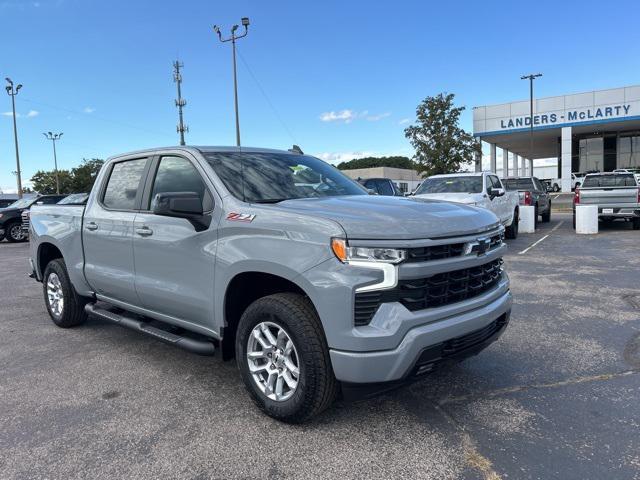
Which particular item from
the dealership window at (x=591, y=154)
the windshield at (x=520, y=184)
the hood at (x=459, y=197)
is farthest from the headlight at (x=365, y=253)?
the dealership window at (x=591, y=154)

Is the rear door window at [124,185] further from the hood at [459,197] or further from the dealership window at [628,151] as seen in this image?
the dealership window at [628,151]

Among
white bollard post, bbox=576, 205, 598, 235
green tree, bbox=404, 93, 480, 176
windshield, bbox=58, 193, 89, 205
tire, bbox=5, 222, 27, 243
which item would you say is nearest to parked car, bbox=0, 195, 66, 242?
tire, bbox=5, 222, 27, 243

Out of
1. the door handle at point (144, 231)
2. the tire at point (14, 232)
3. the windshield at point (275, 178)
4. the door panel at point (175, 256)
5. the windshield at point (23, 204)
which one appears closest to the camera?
the door panel at point (175, 256)

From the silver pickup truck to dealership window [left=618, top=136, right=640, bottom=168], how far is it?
5318cm

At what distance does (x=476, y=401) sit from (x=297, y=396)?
4.55 ft

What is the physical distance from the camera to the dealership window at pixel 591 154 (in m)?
50.1

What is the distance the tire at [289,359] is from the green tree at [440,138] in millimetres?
37713

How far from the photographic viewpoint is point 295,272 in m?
3.06

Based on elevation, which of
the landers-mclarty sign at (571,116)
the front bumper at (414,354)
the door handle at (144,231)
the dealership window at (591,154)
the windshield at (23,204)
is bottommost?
the front bumper at (414,354)

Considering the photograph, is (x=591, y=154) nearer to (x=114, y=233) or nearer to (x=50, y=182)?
(x=114, y=233)

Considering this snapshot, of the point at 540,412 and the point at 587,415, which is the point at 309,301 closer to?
the point at 540,412

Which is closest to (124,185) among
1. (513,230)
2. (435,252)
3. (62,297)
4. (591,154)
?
(62,297)

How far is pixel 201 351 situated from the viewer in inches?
147

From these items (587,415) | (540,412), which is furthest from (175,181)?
(587,415)
